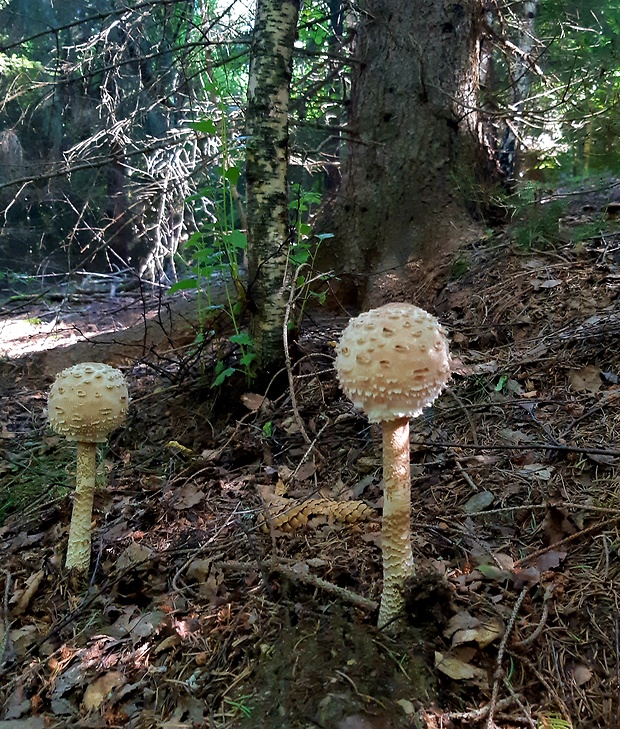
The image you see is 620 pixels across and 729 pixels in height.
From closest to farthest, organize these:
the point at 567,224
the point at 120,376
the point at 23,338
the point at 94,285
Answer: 1. the point at 120,376
2. the point at 567,224
3. the point at 23,338
4. the point at 94,285

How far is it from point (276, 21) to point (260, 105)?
1.84 feet

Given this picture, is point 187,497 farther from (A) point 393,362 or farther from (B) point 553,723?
(B) point 553,723

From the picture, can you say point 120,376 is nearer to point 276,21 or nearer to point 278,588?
point 278,588

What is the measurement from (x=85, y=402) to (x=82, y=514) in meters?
0.64

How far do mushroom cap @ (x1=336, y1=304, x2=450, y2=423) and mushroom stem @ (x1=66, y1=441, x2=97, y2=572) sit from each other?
158 cm

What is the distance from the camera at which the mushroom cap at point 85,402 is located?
95.0 inches

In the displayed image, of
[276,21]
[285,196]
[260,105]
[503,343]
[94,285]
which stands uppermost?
[276,21]

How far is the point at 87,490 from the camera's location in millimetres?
2637

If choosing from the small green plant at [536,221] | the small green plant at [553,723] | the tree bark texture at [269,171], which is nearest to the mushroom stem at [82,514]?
the tree bark texture at [269,171]

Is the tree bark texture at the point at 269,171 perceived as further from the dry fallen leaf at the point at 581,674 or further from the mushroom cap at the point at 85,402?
the dry fallen leaf at the point at 581,674

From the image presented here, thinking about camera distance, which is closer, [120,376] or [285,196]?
[120,376]

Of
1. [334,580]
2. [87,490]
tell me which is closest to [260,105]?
[87,490]

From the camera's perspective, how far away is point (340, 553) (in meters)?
2.37

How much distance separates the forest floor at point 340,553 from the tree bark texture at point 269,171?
1.21 feet
